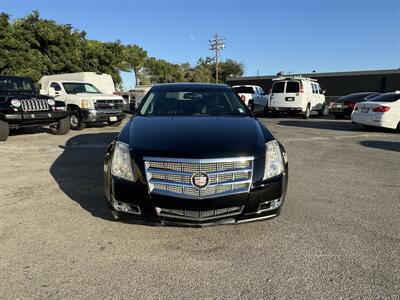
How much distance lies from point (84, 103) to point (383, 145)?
9969 millimetres

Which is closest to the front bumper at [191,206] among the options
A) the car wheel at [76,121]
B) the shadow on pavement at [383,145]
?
the shadow on pavement at [383,145]

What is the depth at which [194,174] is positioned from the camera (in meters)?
3.36

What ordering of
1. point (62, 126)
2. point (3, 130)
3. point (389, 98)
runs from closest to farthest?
point (3, 130), point (62, 126), point (389, 98)

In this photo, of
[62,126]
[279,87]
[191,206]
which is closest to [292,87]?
[279,87]

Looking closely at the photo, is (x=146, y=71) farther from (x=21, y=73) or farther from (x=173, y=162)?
(x=173, y=162)

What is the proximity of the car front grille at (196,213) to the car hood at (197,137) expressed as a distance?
0.50m

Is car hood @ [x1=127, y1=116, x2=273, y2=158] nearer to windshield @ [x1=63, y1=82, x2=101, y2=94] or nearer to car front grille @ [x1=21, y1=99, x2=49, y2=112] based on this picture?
car front grille @ [x1=21, y1=99, x2=49, y2=112]

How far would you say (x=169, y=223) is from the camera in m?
3.45

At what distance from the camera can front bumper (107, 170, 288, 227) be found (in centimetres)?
337

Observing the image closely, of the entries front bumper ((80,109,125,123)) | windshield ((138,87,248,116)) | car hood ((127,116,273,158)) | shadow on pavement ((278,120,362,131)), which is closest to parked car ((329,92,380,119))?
shadow on pavement ((278,120,362,131))

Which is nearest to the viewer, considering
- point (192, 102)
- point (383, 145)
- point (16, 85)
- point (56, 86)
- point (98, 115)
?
point (192, 102)

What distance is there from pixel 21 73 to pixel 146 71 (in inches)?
1564

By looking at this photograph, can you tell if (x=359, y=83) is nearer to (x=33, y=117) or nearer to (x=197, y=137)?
(x=33, y=117)

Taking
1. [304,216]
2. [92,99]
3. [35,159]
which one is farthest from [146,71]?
[304,216]
